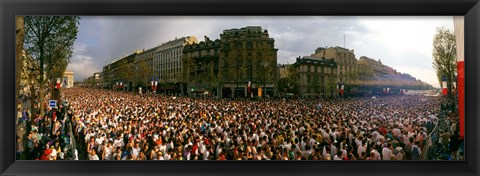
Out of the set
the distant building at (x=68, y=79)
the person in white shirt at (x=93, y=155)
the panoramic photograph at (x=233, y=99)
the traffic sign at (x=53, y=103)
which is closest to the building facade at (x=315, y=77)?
the panoramic photograph at (x=233, y=99)

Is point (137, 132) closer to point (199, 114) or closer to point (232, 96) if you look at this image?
point (199, 114)

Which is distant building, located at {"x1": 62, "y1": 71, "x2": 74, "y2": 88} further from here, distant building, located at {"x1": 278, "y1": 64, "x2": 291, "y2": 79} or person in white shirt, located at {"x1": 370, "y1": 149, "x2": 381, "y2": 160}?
person in white shirt, located at {"x1": 370, "y1": 149, "x2": 381, "y2": 160}

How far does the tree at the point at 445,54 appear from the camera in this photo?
4102mm

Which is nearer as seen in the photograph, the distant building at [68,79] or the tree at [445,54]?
the tree at [445,54]

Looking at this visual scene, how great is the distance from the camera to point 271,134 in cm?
462

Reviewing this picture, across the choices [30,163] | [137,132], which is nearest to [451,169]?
[137,132]

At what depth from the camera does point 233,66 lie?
4887 millimetres

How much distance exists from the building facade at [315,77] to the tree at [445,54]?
4.00 feet

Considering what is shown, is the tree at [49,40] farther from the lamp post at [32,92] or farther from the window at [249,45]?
the window at [249,45]

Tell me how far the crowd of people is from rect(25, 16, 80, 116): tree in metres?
0.45

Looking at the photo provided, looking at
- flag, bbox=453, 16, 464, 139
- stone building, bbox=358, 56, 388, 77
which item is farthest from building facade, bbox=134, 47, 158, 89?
flag, bbox=453, 16, 464, 139

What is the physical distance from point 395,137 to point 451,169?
82 centimetres
